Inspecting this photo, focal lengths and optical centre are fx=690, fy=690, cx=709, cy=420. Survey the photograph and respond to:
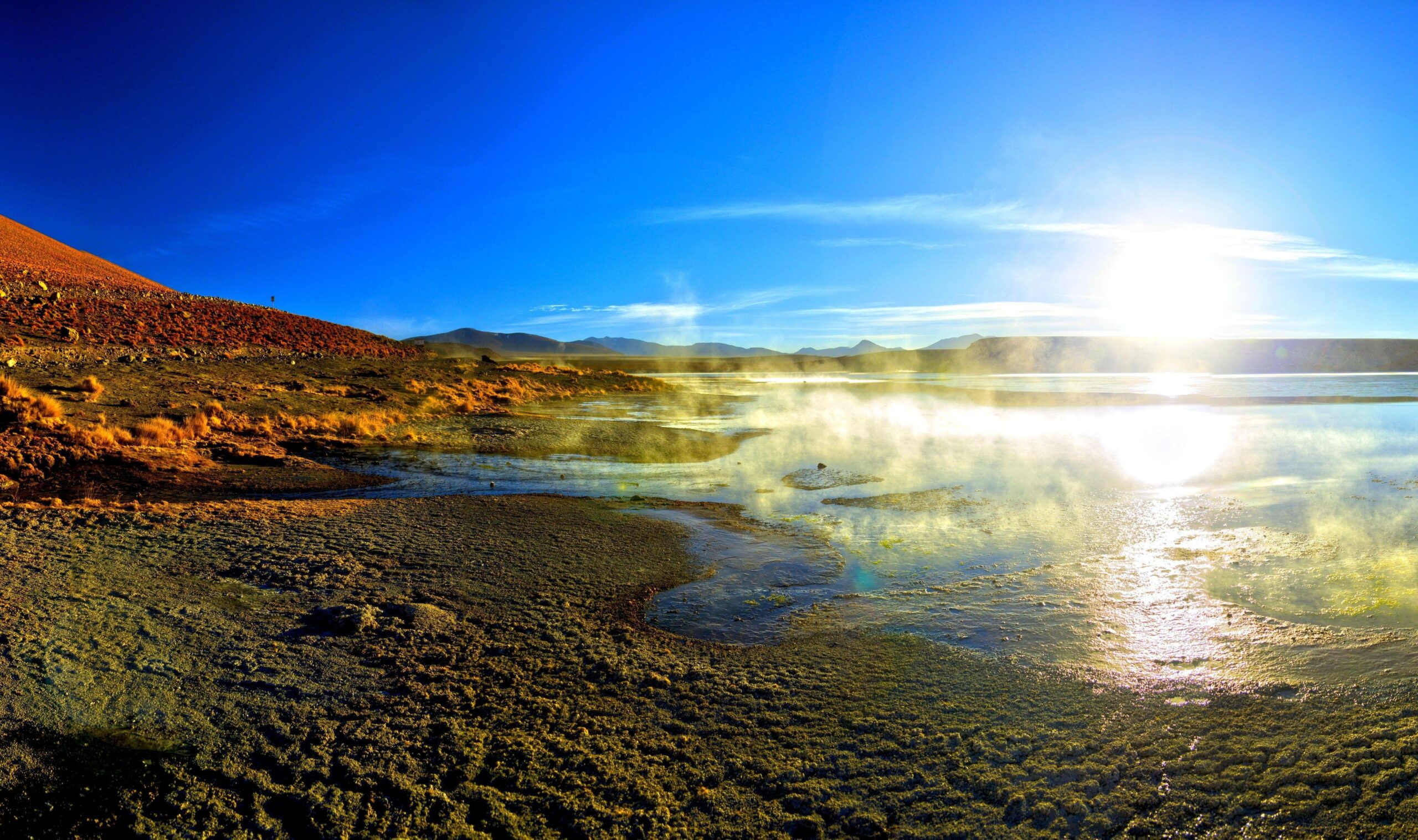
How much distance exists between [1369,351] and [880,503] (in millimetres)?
110209

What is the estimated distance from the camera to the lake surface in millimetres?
5727

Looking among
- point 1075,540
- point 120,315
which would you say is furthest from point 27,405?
point 120,315

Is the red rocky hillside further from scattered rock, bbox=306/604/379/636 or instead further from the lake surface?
scattered rock, bbox=306/604/379/636

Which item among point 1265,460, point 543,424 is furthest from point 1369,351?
point 543,424

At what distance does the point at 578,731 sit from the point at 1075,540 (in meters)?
7.20

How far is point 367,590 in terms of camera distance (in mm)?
6613

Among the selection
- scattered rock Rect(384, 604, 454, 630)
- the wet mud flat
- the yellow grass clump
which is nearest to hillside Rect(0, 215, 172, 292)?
the yellow grass clump

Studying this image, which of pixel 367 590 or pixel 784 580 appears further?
pixel 784 580

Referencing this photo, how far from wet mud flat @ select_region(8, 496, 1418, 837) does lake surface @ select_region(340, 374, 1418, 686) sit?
0.64 m

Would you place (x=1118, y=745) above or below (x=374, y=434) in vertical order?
below

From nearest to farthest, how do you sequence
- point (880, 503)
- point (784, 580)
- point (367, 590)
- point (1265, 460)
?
point (367, 590) → point (784, 580) → point (880, 503) → point (1265, 460)

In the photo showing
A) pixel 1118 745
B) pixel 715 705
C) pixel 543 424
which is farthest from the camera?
pixel 543 424

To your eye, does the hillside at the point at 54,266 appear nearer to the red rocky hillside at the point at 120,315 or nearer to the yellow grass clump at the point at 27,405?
the red rocky hillside at the point at 120,315

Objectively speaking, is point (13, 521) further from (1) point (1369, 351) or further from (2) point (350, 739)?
(1) point (1369, 351)
